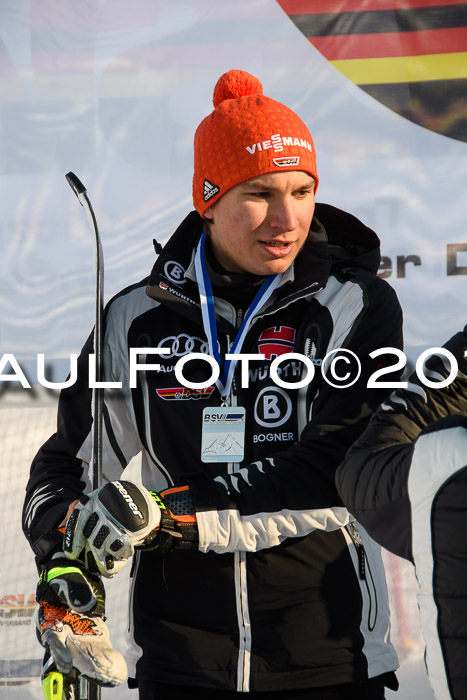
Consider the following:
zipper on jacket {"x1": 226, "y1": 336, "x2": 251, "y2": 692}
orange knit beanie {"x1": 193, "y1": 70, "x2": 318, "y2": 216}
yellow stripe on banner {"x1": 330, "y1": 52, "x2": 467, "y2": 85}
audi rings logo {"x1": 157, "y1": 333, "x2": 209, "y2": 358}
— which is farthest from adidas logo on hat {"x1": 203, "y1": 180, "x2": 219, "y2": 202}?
yellow stripe on banner {"x1": 330, "y1": 52, "x2": 467, "y2": 85}

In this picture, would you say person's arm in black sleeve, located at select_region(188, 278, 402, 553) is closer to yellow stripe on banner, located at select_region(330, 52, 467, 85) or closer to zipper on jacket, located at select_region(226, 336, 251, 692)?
zipper on jacket, located at select_region(226, 336, 251, 692)

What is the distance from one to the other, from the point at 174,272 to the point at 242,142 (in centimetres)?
28

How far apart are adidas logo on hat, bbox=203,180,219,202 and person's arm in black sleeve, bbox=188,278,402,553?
0.48 m

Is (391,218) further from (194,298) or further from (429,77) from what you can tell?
(194,298)

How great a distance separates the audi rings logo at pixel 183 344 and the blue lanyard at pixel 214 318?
3cm

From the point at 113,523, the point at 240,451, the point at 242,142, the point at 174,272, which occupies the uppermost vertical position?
the point at 242,142

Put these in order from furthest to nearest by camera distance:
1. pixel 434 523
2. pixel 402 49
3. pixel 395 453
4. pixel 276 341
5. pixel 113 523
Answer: pixel 402 49 < pixel 276 341 < pixel 113 523 < pixel 395 453 < pixel 434 523

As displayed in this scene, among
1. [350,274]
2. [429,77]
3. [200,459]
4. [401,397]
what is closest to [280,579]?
[200,459]

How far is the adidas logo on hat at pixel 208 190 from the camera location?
5.49ft

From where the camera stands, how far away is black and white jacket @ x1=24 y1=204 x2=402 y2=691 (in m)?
1.39

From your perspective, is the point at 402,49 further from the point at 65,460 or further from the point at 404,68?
the point at 65,460

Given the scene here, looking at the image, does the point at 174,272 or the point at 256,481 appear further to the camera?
the point at 174,272

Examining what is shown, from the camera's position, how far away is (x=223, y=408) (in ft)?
4.98

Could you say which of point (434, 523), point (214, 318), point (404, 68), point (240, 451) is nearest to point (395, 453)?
point (434, 523)
